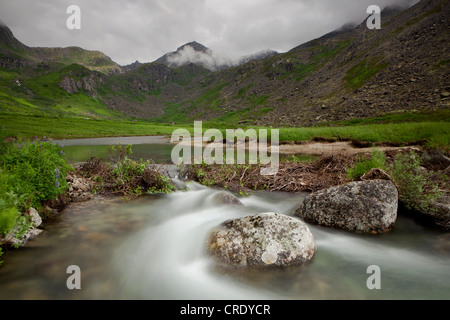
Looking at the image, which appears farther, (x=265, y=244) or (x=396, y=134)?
(x=396, y=134)

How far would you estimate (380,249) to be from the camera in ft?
18.8

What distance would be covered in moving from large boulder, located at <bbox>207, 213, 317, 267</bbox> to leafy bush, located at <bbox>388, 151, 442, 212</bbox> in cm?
454

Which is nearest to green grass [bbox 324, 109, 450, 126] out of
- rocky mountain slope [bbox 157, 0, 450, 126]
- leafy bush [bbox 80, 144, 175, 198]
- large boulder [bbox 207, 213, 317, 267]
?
rocky mountain slope [bbox 157, 0, 450, 126]

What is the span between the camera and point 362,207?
6.32 meters

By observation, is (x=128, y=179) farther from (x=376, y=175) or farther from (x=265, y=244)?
(x=376, y=175)

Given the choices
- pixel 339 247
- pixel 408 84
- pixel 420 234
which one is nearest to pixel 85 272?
pixel 339 247

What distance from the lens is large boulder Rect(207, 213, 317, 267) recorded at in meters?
4.81

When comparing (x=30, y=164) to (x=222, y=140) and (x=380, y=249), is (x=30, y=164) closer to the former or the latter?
(x=380, y=249)

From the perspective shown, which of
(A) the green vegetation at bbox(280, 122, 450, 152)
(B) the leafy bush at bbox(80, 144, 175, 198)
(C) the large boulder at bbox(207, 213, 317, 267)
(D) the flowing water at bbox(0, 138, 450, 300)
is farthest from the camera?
(A) the green vegetation at bbox(280, 122, 450, 152)

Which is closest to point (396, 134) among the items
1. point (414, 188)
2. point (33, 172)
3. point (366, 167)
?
point (366, 167)

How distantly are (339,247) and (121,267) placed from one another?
18.5 feet

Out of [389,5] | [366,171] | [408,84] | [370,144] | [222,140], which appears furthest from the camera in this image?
[389,5]

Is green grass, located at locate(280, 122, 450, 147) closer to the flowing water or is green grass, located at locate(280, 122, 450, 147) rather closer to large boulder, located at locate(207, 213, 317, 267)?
the flowing water

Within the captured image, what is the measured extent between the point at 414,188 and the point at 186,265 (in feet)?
25.2
